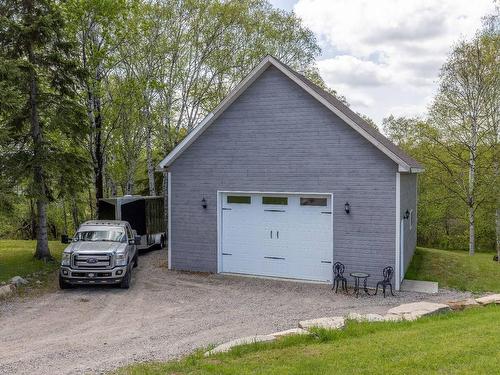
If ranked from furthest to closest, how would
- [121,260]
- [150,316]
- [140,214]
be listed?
[140,214] → [121,260] → [150,316]

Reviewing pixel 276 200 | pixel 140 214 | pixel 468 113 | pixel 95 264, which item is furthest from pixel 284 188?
pixel 468 113

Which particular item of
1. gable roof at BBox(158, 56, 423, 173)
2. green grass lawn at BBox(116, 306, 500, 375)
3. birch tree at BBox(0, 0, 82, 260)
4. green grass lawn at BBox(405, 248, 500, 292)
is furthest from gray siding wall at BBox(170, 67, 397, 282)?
green grass lawn at BBox(116, 306, 500, 375)

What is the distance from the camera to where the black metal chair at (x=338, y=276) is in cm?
1255

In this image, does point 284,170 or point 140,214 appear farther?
point 140,214

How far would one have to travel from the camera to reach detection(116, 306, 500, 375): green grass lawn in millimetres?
5848

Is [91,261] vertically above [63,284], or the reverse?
[91,261]

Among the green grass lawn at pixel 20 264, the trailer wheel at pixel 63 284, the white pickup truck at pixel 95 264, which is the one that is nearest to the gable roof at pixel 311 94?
the white pickup truck at pixel 95 264

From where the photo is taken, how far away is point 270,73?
13.9 metres

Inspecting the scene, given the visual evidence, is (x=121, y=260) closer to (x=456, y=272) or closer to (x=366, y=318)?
(x=366, y=318)

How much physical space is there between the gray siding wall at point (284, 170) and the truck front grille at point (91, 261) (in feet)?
11.2

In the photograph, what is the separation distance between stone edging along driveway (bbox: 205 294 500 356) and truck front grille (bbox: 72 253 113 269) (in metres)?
5.81

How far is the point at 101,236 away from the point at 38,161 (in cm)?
378

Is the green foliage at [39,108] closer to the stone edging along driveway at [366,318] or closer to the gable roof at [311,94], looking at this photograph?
the gable roof at [311,94]

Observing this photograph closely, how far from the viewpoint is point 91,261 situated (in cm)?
1225
